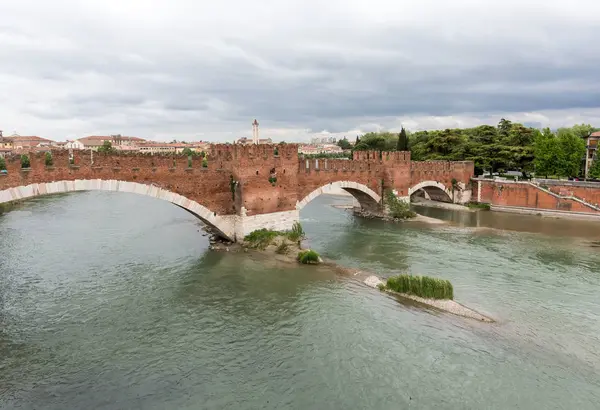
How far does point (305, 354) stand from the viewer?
9766 millimetres

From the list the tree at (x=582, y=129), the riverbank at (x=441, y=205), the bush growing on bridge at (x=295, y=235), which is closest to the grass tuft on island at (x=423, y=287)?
the bush growing on bridge at (x=295, y=235)

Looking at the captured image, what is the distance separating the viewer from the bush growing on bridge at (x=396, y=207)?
1026 inches

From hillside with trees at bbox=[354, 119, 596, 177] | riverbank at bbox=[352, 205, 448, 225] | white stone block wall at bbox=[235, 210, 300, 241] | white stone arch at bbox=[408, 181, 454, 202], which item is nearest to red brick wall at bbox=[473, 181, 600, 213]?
white stone arch at bbox=[408, 181, 454, 202]

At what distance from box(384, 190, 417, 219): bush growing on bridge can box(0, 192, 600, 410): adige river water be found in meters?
6.60

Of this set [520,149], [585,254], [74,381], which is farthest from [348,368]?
[520,149]

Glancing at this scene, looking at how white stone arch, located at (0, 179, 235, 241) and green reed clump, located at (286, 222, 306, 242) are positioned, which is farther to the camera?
green reed clump, located at (286, 222, 306, 242)

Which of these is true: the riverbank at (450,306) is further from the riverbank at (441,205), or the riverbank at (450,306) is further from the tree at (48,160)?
the riverbank at (441,205)

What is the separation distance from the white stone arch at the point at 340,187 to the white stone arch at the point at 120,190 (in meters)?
3.81

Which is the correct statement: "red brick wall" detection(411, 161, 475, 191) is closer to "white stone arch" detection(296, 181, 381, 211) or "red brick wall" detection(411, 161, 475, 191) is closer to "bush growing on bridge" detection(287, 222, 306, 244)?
"white stone arch" detection(296, 181, 381, 211)

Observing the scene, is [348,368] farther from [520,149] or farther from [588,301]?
[520,149]

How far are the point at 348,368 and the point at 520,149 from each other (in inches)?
1258

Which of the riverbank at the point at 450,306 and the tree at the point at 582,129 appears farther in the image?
the tree at the point at 582,129

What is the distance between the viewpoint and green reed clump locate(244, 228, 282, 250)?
58.2ft

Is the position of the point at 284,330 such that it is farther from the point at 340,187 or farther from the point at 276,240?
the point at 340,187
